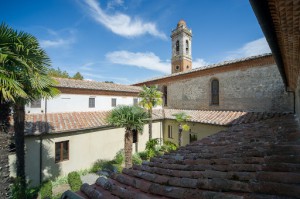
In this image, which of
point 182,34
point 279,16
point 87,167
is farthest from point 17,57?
point 182,34

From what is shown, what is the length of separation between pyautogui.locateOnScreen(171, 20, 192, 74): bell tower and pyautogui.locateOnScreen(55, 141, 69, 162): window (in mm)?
22702

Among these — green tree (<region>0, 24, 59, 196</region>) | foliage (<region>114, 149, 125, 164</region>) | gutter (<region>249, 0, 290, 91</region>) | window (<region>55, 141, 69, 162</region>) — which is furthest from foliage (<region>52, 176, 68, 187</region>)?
gutter (<region>249, 0, 290, 91</region>)

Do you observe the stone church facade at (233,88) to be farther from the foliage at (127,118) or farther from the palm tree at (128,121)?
the palm tree at (128,121)

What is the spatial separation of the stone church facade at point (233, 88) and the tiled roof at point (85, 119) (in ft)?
3.40

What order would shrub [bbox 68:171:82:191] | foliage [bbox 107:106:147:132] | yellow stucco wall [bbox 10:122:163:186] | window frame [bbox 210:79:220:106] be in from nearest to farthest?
shrub [bbox 68:171:82:191] < yellow stucco wall [bbox 10:122:163:186] < foliage [bbox 107:106:147:132] < window frame [bbox 210:79:220:106]

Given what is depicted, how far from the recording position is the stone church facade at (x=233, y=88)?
495 inches

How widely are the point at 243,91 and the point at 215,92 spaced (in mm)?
2913

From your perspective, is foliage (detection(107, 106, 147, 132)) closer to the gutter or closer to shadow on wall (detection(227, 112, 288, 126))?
shadow on wall (detection(227, 112, 288, 126))

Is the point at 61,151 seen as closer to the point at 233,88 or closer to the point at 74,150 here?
the point at 74,150

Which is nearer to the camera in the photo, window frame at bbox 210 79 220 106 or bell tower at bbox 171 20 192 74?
window frame at bbox 210 79 220 106

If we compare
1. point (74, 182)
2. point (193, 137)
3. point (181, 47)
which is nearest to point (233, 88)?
point (193, 137)

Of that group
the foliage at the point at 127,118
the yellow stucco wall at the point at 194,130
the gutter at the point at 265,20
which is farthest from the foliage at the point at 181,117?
the gutter at the point at 265,20

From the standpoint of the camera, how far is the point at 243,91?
14.3 m

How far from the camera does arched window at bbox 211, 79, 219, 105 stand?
54.6 ft
